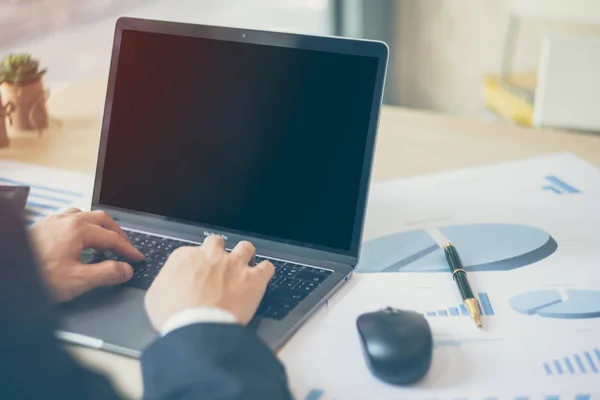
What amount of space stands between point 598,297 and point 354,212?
0.30m

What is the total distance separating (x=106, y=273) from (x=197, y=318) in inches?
7.4

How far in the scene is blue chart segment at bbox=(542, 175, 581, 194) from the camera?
115 centimetres

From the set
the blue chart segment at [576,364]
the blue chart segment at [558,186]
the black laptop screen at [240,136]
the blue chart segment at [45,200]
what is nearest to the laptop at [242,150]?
the black laptop screen at [240,136]

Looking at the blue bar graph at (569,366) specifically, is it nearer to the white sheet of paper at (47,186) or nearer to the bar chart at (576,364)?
the bar chart at (576,364)

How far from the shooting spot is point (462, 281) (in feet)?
2.95

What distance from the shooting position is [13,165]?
1.33 metres

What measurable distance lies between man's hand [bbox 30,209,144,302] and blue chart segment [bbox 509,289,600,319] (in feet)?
1.50

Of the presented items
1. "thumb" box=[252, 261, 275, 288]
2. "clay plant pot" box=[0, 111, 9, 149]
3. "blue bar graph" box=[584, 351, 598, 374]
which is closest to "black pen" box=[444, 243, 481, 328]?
"blue bar graph" box=[584, 351, 598, 374]

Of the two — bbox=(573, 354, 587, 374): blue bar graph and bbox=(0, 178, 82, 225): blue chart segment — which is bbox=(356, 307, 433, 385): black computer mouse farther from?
bbox=(0, 178, 82, 225): blue chart segment

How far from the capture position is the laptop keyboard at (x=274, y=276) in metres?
0.85

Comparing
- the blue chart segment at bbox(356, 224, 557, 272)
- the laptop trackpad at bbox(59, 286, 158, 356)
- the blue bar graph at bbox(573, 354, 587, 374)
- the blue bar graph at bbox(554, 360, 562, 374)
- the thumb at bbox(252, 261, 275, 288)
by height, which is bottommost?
the laptop trackpad at bbox(59, 286, 158, 356)

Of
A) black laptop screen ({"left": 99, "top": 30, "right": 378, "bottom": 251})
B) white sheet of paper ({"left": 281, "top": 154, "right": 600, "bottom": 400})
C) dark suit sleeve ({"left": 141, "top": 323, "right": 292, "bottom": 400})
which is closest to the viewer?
dark suit sleeve ({"left": 141, "top": 323, "right": 292, "bottom": 400})

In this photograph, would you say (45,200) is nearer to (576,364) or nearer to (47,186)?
(47,186)

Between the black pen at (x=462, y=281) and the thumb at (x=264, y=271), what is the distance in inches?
8.7
